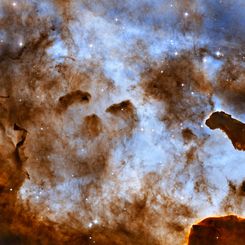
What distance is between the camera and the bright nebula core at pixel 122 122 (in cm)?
238

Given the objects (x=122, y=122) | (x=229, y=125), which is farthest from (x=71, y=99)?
(x=229, y=125)

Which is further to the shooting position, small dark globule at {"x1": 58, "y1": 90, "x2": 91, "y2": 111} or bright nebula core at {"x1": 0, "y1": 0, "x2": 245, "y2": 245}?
small dark globule at {"x1": 58, "y1": 90, "x2": 91, "y2": 111}

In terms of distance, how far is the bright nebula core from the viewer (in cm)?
238

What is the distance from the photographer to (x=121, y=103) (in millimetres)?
2506

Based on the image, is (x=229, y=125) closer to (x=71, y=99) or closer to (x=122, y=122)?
(x=122, y=122)

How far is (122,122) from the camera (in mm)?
2482

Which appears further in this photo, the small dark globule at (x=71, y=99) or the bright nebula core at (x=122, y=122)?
the small dark globule at (x=71, y=99)

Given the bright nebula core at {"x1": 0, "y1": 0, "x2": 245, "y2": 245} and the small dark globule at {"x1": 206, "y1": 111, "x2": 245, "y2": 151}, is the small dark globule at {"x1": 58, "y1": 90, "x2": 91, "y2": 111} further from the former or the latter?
the small dark globule at {"x1": 206, "y1": 111, "x2": 245, "y2": 151}

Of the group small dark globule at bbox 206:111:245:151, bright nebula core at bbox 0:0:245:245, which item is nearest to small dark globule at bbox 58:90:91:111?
bright nebula core at bbox 0:0:245:245

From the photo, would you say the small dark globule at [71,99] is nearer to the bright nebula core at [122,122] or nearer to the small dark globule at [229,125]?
the bright nebula core at [122,122]

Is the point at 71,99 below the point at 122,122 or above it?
above

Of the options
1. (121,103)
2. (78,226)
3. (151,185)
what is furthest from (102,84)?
(78,226)

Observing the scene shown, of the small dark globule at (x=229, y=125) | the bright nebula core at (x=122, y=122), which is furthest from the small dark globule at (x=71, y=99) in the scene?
the small dark globule at (x=229, y=125)

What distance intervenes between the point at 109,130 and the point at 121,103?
0.19 meters
